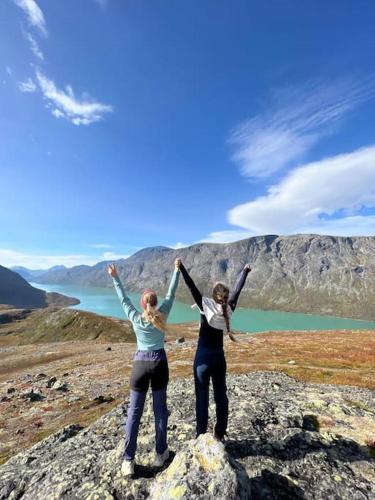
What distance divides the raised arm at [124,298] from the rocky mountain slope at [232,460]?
3.63 meters

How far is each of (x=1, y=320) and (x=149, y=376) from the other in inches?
7929

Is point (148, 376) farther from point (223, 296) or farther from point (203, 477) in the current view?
point (223, 296)

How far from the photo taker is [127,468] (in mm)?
7973

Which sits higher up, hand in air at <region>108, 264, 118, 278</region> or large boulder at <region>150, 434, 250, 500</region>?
hand in air at <region>108, 264, 118, 278</region>

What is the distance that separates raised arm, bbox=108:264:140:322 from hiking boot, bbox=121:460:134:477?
3677 mm

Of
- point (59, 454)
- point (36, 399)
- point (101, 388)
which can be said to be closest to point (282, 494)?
point (59, 454)

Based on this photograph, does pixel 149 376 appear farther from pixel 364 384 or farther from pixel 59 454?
pixel 364 384

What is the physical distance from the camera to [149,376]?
27.0 ft

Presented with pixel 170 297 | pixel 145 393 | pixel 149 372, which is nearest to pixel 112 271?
pixel 170 297

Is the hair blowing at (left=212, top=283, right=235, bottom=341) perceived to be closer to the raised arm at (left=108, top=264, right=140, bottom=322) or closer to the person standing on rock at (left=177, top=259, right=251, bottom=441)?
the person standing on rock at (left=177, top=259, right=251, bottom=441)

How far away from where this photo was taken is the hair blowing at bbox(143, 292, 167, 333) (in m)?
8.27

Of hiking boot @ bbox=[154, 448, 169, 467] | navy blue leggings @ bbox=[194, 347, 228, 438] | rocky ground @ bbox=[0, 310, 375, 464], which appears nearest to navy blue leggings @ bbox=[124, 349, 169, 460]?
hiking boot @ bbox=[154, 448, 169, 467]

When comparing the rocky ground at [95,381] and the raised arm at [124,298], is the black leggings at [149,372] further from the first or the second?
the rocky ground at [95,381]

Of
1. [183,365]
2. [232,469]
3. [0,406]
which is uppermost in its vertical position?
[232,469]
